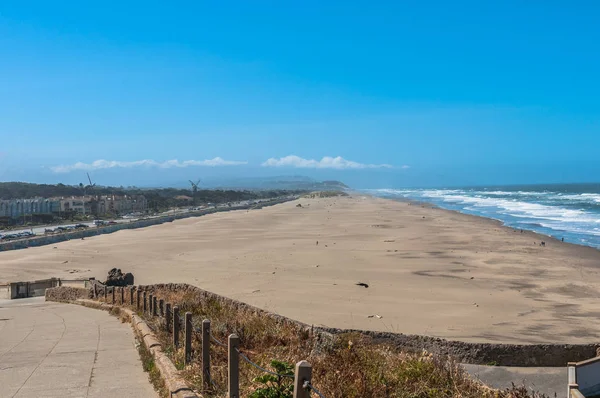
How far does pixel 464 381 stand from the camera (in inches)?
254

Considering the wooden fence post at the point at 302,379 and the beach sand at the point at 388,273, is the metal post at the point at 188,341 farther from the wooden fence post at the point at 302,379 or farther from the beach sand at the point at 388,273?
the beach sand at the point at 388,273

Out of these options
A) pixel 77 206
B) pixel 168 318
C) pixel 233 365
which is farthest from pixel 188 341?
pixel 77 206

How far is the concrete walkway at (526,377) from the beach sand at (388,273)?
239 centimetres

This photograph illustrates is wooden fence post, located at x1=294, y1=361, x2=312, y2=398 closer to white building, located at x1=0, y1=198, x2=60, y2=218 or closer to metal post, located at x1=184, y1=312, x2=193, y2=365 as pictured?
metal post, located at x1=184, y1=312, x2=193, y2=365

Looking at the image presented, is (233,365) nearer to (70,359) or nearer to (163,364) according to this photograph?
(163,364)

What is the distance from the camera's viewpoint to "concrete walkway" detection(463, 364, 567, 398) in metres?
9.35

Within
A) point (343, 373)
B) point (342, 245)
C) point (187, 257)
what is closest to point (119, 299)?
point (343, 373)

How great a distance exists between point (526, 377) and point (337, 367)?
5.36 m

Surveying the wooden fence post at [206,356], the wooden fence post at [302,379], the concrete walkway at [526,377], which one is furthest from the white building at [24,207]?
the wooden fence post at [302,379]

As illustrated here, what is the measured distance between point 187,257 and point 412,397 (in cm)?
2805


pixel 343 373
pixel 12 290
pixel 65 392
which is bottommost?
pixel 12 290

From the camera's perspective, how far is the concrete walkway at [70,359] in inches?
262

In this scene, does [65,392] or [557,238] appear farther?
[557,238]

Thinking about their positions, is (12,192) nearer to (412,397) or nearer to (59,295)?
(59,295)
